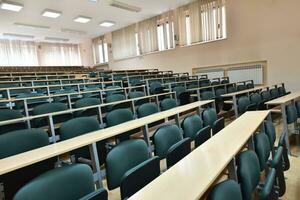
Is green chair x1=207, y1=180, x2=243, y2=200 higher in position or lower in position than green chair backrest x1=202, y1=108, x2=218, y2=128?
higher

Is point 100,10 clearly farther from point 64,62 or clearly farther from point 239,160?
point 239,160

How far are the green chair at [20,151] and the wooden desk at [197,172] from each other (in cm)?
122

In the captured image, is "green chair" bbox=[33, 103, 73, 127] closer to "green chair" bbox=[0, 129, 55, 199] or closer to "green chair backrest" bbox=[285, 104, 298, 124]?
"green chair" bbox=[0, 129, 55, 199]

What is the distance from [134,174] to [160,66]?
9.85 metres

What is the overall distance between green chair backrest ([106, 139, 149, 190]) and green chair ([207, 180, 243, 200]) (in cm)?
83

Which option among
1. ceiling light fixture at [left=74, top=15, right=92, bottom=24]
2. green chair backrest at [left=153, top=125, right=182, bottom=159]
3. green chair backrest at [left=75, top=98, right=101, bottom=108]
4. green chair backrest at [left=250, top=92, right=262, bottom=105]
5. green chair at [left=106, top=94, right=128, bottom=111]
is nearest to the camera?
green chair backrest at [left=153, top=125, right=182, bottom=159]

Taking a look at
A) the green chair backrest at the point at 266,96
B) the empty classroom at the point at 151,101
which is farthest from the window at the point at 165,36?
the green chair backrest at the point at 266,96

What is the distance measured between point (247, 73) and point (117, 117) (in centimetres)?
637

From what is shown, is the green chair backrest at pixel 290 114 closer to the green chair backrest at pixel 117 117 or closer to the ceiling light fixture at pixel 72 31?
the green chair backrest at pixel 117 117

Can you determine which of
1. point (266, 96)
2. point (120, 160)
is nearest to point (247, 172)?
point (120, 160)

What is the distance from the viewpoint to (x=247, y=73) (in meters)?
8.23

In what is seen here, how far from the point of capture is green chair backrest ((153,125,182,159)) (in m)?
2.32

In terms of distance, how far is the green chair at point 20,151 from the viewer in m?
1.86

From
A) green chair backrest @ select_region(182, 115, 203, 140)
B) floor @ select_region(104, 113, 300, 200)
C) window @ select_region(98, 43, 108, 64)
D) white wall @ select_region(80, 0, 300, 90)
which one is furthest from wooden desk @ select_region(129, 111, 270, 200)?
window @ select_region(98, 43, 108, 64)
